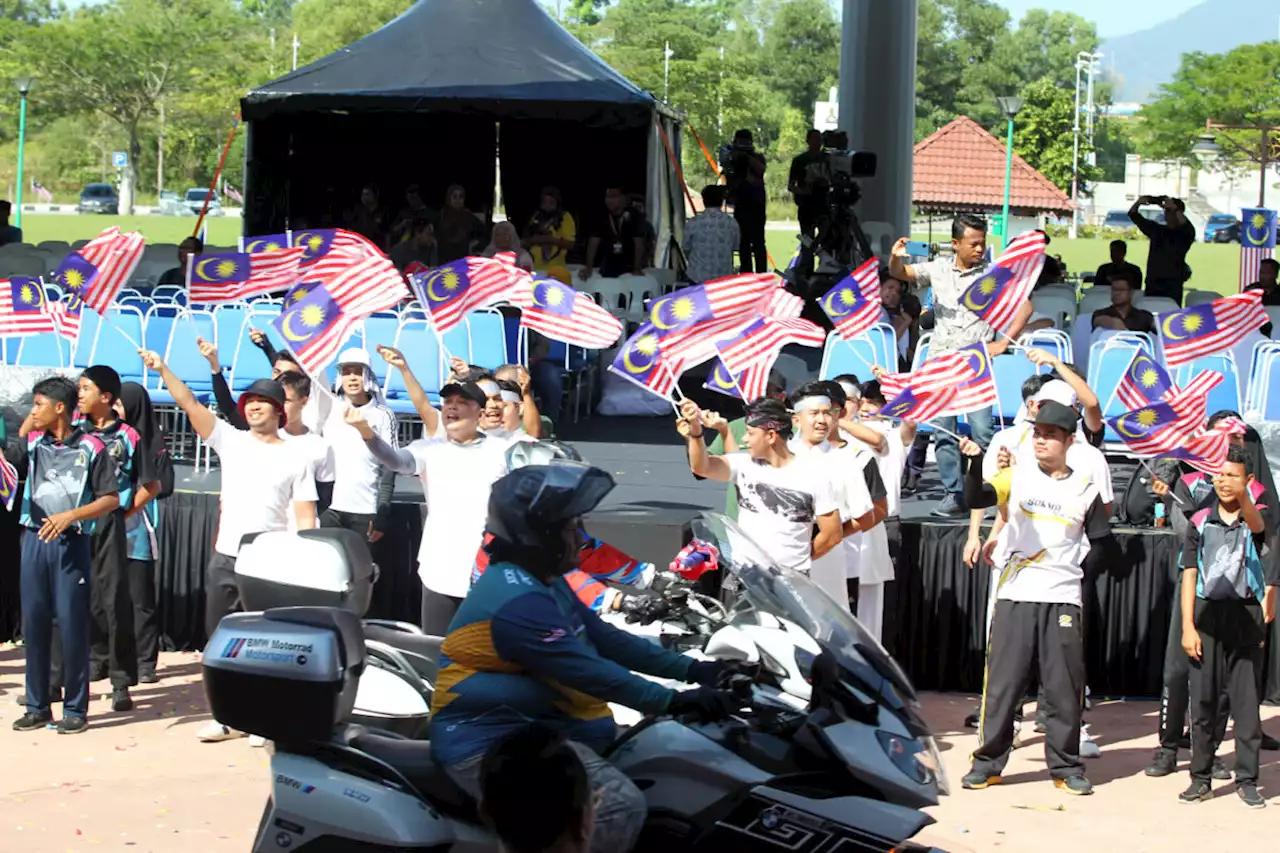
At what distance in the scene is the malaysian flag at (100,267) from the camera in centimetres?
997

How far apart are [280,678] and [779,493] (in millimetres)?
3687

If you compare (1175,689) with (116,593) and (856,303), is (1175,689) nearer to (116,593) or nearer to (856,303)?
(856,303)

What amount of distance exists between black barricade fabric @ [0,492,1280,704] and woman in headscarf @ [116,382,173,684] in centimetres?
57

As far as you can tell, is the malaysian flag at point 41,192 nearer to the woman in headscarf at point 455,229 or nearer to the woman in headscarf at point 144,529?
the woman in headscarf at point 455,229

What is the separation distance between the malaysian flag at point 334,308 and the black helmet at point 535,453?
2.39 meters

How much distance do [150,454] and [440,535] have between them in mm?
1848

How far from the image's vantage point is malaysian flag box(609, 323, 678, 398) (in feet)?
28.8

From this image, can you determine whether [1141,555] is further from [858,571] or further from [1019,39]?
[1019,39]

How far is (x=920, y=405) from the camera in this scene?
8852 mm

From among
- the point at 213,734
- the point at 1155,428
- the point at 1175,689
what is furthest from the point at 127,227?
the point at 1175,689

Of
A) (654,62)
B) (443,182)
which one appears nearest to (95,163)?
(654,62)

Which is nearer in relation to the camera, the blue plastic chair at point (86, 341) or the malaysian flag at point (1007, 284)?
the malaysian flag at point (1007, 284)

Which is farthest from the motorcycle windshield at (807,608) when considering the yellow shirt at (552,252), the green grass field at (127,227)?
the green grass field at (127,227)

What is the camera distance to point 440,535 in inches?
306
